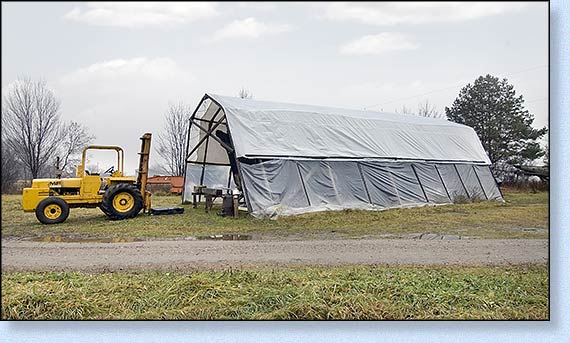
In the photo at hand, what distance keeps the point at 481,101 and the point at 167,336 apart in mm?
2295

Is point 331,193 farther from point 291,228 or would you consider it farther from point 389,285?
point 389,285

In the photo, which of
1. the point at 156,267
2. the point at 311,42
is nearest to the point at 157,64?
the point at 311,42

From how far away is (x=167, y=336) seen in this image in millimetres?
2234

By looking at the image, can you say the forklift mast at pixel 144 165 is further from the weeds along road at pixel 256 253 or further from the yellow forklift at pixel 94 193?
the weeds along road at pixel 256 253

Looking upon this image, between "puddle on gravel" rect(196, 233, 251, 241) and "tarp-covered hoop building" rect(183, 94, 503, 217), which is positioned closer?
"puddle on gravel" rect(196, 233, 251, 241)

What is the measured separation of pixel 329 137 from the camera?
5.41 metres

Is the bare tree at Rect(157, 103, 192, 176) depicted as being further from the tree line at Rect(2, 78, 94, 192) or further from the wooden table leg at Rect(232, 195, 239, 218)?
the wooden table leg at Rect(232, 195, 239, 218)

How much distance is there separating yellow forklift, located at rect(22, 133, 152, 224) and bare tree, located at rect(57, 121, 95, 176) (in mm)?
50

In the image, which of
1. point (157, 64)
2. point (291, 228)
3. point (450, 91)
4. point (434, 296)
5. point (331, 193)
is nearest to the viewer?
point (434, 296)

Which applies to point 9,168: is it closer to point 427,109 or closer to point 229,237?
point 229,237

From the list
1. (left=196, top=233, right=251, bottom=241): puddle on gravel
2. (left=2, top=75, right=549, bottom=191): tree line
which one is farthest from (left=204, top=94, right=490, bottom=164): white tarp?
(left=196, top=233, right=251, bottom=241): puddle on gravel

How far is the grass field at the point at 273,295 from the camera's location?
230 cm

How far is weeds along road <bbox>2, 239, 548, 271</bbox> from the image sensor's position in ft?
8.89

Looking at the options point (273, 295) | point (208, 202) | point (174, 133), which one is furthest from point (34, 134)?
point (208, 202)
